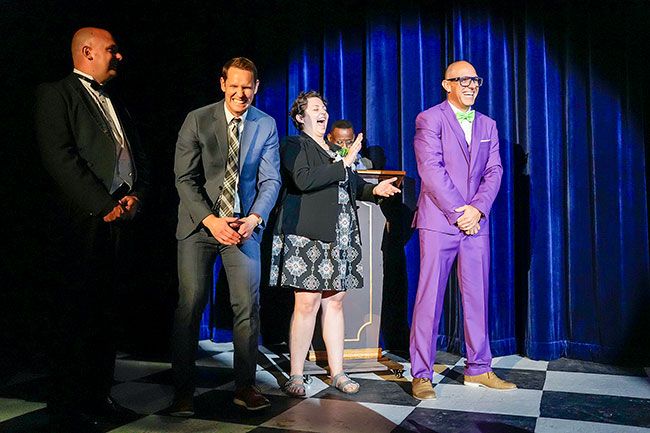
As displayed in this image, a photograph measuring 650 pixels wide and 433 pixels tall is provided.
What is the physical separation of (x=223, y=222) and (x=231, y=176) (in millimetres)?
236

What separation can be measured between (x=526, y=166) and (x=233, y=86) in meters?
1.99

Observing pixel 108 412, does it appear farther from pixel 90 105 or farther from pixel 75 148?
pixel 90 105

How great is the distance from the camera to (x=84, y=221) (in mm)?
2402

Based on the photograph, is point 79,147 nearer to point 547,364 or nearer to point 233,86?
point 233,86

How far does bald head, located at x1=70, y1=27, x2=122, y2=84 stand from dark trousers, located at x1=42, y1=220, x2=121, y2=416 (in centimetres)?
60

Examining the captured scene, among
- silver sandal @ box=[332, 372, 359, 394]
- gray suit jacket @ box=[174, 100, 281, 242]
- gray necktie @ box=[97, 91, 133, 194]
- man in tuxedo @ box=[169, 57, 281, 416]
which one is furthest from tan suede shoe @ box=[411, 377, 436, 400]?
gray necktie @ box=[97, 91, 133, 194]

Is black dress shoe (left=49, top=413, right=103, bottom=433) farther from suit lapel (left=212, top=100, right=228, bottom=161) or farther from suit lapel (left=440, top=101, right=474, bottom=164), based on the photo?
suit lapel (left=440, top=101, right=474, bottom=164)

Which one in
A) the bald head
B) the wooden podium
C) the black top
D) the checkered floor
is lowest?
the checkered floor

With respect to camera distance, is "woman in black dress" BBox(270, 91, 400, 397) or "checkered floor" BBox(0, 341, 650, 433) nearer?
"checkered floor" BBox(0, 341, 650, 433)

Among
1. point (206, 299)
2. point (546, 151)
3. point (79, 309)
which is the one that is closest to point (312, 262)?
point (206, 299)

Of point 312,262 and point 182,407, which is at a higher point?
point 312,262

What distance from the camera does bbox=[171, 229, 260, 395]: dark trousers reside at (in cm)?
261

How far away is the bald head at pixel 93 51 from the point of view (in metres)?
2.49

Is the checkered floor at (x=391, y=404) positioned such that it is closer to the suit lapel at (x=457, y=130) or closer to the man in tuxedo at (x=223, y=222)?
the man in tuxedo at (x=223, y=222)
